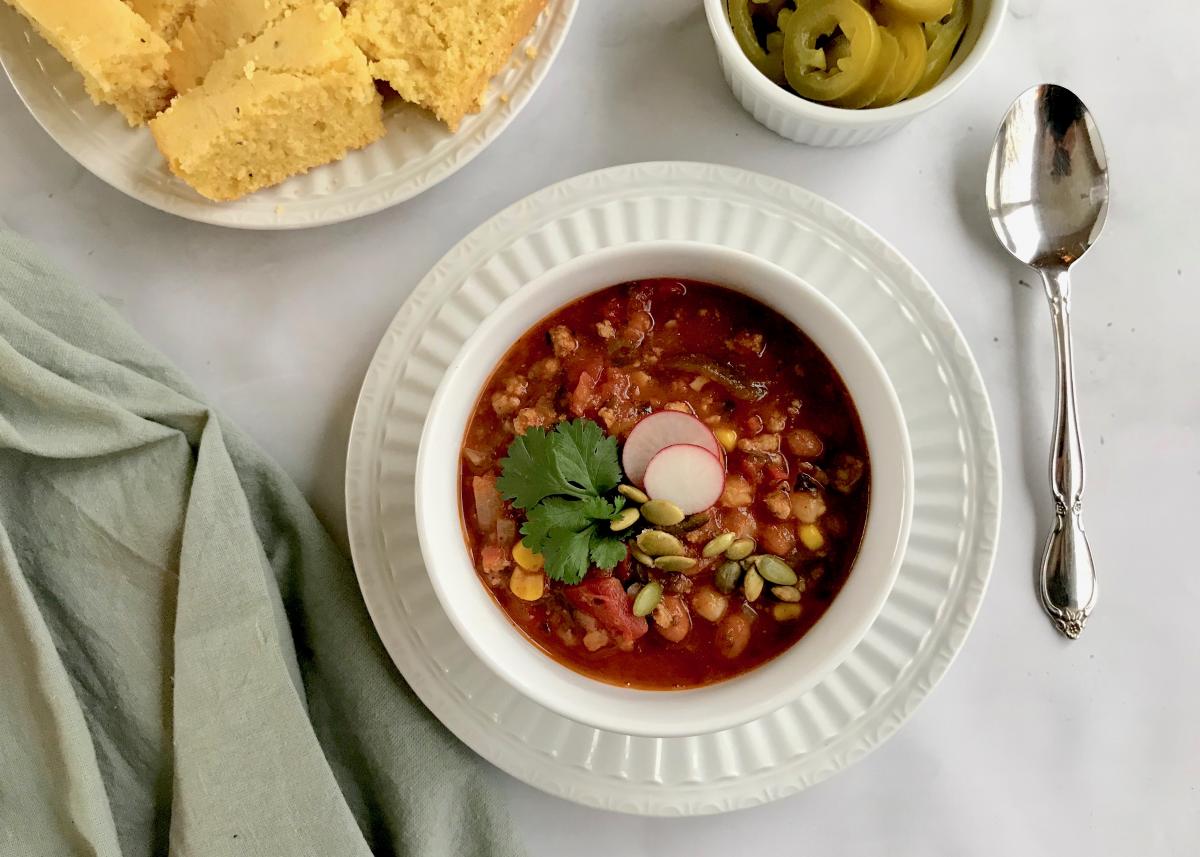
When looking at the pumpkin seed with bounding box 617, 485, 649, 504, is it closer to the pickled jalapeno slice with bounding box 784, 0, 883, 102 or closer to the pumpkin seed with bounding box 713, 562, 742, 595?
the pumpkin seed with bounding box 713, 562, 742, 595

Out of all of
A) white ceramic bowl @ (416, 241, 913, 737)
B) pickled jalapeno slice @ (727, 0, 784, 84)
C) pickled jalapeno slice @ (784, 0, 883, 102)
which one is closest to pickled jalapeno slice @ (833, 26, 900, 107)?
pickled jalapeno slice @ (784, 0, 883, 102)

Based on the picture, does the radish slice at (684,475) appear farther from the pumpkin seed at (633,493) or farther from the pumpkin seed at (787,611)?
the pumpkin seed at (787,611)

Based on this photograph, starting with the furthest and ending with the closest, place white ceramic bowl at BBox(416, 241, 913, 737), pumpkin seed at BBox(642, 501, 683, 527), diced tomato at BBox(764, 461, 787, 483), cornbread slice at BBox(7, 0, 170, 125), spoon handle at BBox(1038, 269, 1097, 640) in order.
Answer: spoon handle at BBox(1038, 269, 1097, 640) → cornbread slice at BBox(7, 0, 170, 125) → diced tomato at BBox(764, 461, 787, 483) → pumpkin seed at BBox(642, 501, 683, 527) → white ceramic bowl at BBox(416, 241, 913, 737)

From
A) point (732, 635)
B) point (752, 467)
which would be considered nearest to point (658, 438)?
point (752, 467)

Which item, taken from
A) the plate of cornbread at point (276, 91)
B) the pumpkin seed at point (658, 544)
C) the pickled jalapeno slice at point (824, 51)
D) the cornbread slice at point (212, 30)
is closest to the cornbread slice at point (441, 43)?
the plate of cornbread at point (276, 91)

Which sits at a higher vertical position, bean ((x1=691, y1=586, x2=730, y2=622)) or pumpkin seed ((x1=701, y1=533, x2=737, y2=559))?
pumpkin seed ((x1=701, y1=533, x2=737, y2=559))

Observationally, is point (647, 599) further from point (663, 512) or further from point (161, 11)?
point (161, 11)
